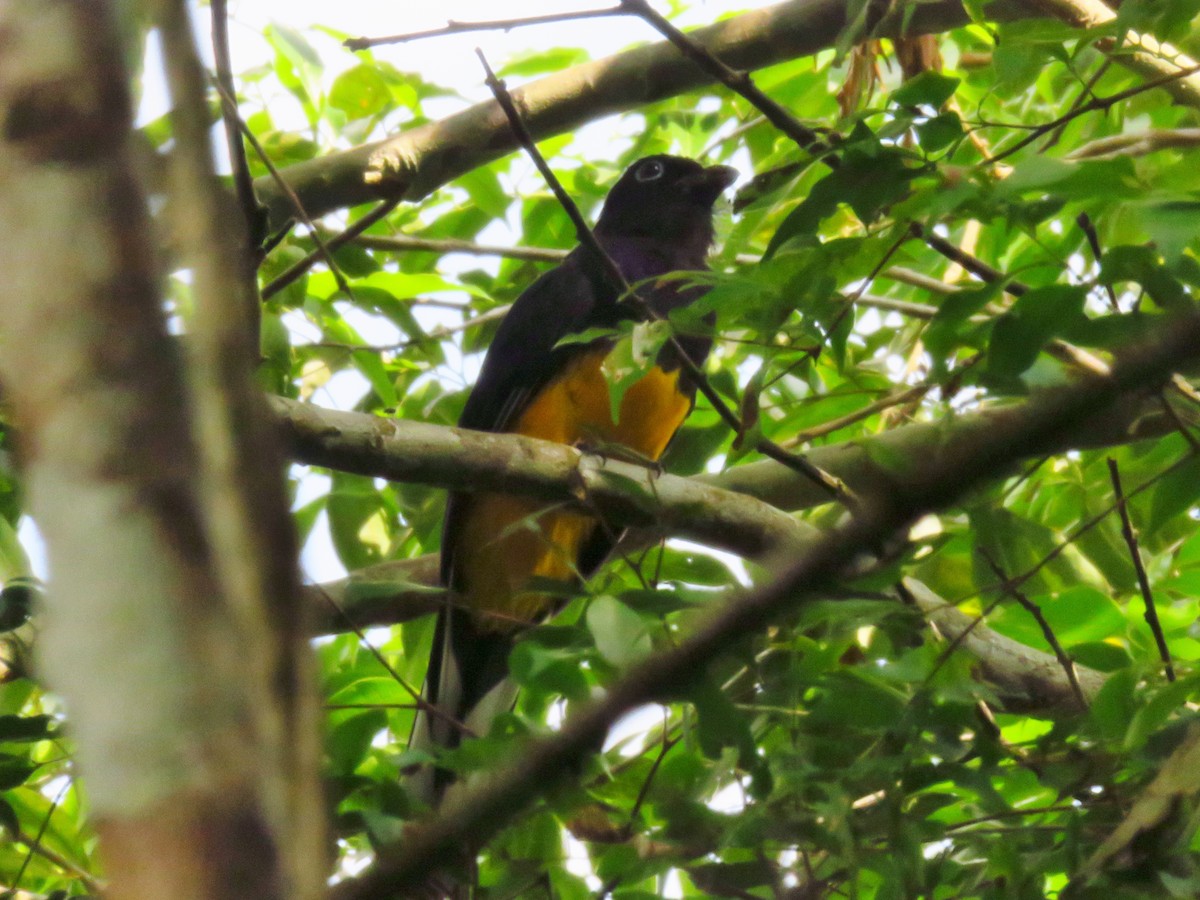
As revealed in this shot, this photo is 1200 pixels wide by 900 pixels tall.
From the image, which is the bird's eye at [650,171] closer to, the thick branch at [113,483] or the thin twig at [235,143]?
the thin twig at [235,143]

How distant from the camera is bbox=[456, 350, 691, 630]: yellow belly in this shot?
14.2 ft

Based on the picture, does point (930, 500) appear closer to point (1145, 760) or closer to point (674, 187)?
point (1145, 760)

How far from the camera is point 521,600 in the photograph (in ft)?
15.4

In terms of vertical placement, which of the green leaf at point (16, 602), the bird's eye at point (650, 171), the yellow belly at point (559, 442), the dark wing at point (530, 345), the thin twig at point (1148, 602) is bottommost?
the thin twig at point (1148, 602)

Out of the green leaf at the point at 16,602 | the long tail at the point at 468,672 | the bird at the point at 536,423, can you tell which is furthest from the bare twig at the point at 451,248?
the green leaf at the point at 16,602

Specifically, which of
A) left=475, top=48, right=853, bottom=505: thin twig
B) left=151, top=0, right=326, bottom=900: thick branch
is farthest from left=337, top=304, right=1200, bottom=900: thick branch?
left=475, top=48, right=853, bottom=505: thin twig

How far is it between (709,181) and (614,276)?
2.77 m

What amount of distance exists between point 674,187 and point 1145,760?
3833 millimetres

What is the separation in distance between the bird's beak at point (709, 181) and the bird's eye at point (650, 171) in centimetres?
12

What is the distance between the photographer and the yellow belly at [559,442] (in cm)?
432

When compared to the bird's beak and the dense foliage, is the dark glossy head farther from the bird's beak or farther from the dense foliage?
the dense foliage

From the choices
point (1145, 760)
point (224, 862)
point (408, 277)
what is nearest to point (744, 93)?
point (1145, 760)

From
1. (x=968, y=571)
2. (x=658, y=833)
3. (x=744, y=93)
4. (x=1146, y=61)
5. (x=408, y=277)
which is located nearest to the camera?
(x=658, y=833)

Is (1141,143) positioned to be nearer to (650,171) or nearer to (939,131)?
(939,131)
